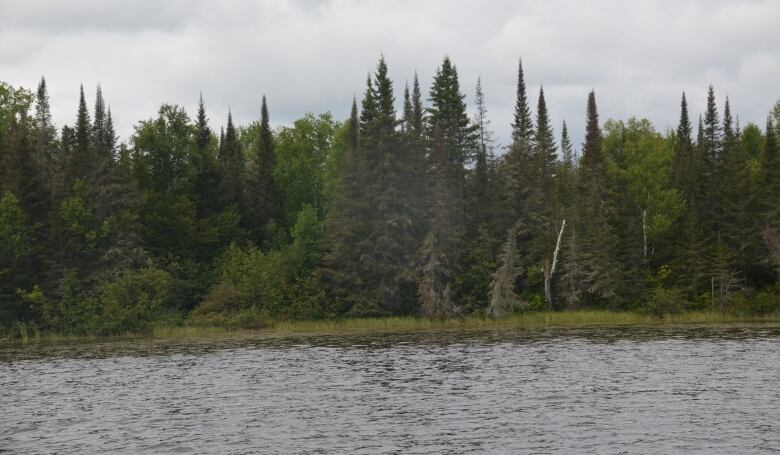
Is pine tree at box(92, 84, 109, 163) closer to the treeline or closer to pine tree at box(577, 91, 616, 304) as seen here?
the treeline

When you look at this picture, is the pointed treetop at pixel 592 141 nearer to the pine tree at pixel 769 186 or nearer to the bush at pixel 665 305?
the pine tree at pixel 769 186

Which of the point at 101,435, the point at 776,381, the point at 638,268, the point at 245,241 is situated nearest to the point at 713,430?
the point at 776,381

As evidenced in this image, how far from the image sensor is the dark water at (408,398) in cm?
2416

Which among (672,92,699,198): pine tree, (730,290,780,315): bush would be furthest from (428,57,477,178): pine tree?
(730,290,780,315): bush

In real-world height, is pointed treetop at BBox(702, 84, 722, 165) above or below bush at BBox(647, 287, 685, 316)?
above

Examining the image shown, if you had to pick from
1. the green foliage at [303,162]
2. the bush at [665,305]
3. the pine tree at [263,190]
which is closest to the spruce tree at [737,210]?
the bush at [665,305]

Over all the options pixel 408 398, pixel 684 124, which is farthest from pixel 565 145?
pixel 408 398

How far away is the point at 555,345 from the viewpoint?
2010 inches

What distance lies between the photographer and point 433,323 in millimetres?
75188

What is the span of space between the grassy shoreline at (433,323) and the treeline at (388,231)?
1.84 m

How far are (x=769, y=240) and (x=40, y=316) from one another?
71979 millimetres

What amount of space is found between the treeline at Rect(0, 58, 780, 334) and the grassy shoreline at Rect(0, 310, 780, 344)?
1.84m

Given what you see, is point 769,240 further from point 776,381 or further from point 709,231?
point 776,381

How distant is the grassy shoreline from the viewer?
69.4 metres
